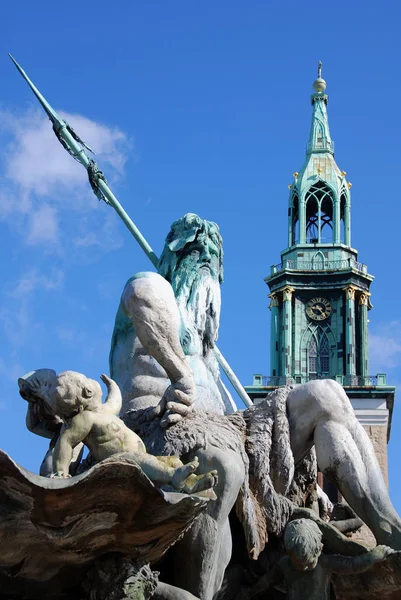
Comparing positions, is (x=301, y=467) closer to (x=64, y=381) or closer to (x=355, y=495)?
(x=355, y=495)

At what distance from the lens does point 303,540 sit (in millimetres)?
8594

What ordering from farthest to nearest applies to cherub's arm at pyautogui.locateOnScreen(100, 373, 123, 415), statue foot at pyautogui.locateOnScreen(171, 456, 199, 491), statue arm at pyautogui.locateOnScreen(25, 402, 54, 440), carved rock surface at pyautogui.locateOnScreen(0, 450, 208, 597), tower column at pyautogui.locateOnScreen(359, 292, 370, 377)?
tower column at pyautogui.locateOnScreen(359, 292, 370, 377), statue arm at pyautogui.locateOnScreen(25, 402, 54, 440), cherub's arm at pyautogui.locateOnScreen(100, 373, 123, 415), statue foot at pyautogui.locateOnScreen(171, 456, 199, 491), carved rock surface at pyautogui.locateOnScreen(0, 450, 208, 597)

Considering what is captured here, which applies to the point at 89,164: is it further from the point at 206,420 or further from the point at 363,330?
the point at 363,330

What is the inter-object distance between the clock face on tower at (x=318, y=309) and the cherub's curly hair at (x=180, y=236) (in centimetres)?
7770

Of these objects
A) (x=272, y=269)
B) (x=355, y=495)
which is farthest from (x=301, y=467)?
(x=272, y=269)

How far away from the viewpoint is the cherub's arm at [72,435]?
7906mm

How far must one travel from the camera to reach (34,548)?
25.0 feet

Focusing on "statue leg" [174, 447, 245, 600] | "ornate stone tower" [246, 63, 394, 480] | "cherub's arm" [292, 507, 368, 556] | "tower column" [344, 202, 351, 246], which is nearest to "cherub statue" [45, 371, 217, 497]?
"statue leg" [174, 447, 245, 600]

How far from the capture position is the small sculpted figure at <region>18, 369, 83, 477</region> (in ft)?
27.7

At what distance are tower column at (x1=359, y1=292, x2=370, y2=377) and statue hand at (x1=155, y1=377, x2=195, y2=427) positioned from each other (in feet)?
249

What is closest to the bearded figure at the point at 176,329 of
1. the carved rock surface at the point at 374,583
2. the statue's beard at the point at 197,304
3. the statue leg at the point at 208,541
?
the statue's beard at the point at 197,304

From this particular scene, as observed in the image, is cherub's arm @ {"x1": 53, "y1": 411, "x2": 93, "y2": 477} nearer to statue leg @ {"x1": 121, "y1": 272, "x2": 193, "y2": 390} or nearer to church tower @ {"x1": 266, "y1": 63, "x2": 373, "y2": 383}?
statue leg @ {"x1": 121, "y1": 272, "x2": 193, "y2": 390}

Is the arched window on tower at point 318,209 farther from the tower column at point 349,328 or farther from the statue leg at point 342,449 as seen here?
the statue leg at point 342,449

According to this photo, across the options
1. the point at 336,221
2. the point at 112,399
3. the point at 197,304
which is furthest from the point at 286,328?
the point at 112,399
